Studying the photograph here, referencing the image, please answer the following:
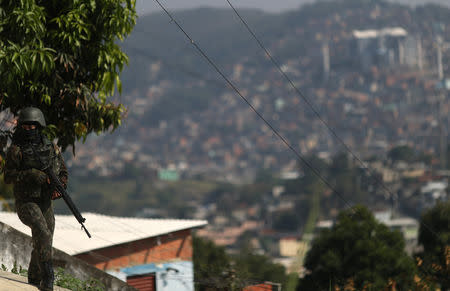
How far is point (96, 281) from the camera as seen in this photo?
988 cm

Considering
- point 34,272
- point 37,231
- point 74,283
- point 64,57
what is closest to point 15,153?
point 37,231

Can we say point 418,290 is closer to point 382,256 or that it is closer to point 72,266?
point 72,266

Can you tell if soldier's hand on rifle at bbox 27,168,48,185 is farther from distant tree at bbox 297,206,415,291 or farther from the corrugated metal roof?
distant tree at bbox 297,206,415,291

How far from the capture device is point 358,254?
114ft

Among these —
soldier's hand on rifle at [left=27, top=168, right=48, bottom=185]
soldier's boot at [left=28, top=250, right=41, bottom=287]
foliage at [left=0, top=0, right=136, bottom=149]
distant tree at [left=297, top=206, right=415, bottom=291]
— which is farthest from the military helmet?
distant tree at [left=297, top=206, right=415, bottom=291]

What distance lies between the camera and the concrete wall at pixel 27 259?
10070 mm

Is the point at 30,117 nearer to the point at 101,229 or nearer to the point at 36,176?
the point at 36,176

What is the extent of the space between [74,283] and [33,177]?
1998 mm

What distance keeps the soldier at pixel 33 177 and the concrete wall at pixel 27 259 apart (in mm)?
2419

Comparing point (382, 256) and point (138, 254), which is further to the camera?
point (382, 256)

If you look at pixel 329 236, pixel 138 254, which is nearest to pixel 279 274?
pixel 329 236

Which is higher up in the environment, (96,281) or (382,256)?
(382,256)

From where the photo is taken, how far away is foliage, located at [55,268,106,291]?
8.97 metres

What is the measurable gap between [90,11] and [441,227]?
2936 centimetres
